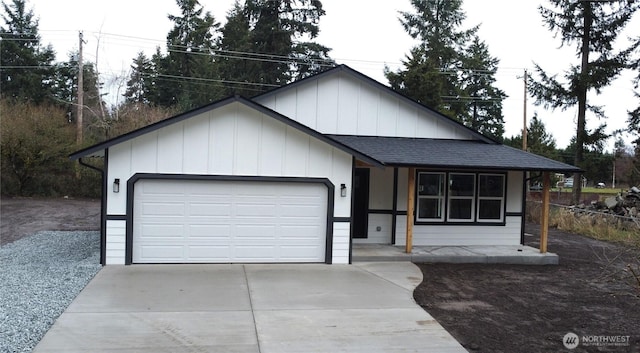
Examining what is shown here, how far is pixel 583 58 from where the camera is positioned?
890 inches

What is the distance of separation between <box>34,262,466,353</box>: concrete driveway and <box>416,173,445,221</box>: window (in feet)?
10.1

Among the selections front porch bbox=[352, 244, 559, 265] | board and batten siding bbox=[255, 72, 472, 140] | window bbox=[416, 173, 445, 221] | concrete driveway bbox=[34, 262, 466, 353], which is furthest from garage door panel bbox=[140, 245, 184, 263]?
window bbox=[416, 173, 445, 221]

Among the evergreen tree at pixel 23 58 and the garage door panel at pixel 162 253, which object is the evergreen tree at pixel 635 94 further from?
the evergreen tree at pixel 23 58

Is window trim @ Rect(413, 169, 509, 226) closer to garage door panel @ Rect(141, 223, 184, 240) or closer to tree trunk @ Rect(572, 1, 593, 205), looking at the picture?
garage door panel @ Rect(141, 223, 184, 240)

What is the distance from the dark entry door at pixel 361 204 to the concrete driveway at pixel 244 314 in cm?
277

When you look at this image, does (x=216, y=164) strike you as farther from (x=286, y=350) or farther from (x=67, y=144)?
(x=67, y=144)

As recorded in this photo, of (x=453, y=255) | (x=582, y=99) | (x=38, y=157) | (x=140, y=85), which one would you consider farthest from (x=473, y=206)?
(x=140, y=85)

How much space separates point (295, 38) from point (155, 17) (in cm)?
1174

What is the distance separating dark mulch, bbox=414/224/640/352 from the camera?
5.69 meters

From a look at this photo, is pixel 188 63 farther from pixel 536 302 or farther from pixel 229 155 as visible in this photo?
pixel 536 302

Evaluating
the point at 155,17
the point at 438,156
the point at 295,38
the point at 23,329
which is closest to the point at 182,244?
the point at 23,329

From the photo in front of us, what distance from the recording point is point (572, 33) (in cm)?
2273

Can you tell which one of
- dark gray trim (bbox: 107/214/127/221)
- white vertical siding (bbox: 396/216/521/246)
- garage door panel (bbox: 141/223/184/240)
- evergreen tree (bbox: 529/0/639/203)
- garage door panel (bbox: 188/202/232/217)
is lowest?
white vertical siding (bbox: 396/216/521/246)

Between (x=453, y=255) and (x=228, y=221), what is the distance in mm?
4902
